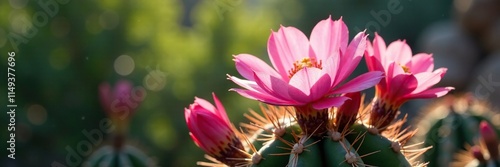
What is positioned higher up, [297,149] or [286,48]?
[286,48]

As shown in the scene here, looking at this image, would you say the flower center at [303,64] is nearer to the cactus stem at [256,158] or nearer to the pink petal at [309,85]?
the pink petal at [309,85]

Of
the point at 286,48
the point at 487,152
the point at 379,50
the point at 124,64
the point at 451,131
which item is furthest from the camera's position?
the point at 124,64

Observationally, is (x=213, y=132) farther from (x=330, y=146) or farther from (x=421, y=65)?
(x=421, y=65)

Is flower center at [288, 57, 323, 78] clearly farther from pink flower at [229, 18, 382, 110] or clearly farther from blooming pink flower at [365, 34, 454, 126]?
blooming pink flower at [365, 34, 454, 126]

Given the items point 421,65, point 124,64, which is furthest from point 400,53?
point 124,64

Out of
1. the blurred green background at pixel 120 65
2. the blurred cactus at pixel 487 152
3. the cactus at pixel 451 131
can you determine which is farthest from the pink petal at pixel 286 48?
the blurred green background at pixel 120 65

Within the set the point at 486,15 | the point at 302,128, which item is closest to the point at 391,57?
the point at 302,128
